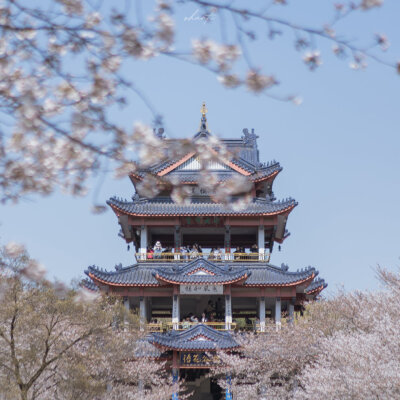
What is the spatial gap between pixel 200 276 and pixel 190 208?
3802mm

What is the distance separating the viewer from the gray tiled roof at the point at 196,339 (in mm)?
25406

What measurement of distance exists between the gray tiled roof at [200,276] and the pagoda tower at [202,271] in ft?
0.15

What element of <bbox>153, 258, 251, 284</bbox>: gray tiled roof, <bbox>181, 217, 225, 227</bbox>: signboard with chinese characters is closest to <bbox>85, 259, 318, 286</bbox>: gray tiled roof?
<bbox>153, 258, 251, 284</bbox>: gray tiled roof

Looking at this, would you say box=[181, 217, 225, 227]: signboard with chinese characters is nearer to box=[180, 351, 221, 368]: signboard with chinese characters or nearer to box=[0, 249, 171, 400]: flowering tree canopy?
box=[180, 351, 221, 368]: signboard with chinese characters

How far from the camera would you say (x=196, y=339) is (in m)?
26.1

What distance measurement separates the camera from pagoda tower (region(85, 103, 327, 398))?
2759cm

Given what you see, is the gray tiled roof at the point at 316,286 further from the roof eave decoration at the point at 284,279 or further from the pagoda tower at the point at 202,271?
the roof eave decoration at the point at 284,279

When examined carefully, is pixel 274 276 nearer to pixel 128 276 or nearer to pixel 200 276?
pixel 200 276

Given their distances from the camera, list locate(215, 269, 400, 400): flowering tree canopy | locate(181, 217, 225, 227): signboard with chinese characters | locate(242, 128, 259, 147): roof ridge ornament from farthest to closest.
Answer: locate(242, 128, 259, 147): roof ridge ornament → locate(181, 217, 225, 227): signboard with chinese characters → locate(215, 269, 400, 400): flowering tree canopy

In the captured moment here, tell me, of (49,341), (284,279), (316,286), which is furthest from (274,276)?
(49,341)

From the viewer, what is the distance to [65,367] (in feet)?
55.1

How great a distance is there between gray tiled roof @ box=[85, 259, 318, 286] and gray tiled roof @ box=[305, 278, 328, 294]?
2.30 m

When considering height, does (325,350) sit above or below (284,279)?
below

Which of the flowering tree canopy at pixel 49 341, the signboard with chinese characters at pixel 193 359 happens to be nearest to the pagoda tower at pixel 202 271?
the signboard with chinese characters at pixel 193 359
